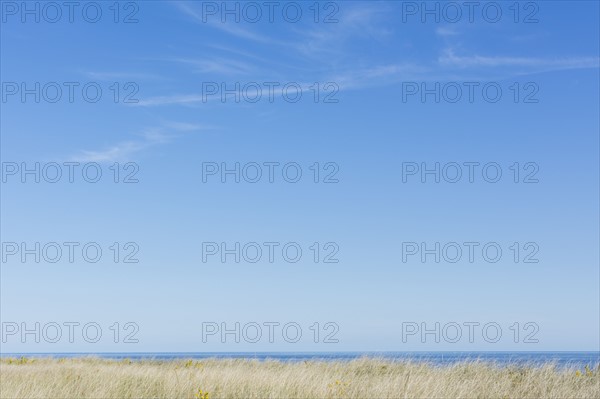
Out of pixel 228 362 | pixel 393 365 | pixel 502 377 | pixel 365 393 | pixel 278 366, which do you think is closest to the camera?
pixel 365 393

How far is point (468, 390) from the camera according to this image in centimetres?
1215

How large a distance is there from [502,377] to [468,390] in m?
Result: 2.03

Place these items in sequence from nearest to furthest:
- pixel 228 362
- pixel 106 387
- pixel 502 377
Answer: pixel 106 387
pixel 502 377
pixel 228 362

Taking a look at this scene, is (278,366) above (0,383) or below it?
below

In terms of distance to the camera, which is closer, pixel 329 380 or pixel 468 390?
pixel 468 390

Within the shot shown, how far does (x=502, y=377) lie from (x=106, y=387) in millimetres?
8539

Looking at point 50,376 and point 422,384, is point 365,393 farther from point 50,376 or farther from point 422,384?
point 50,376

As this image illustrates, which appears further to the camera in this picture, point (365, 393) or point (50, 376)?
point (50, 376)

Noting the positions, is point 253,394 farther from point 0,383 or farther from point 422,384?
point 0,383

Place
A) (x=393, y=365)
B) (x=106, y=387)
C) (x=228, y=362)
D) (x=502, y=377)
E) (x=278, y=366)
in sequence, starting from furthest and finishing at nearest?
1. (x=228, y=362)
2. (x=278, y=366)
3. (x=393, y=365)
4. (x=502, y=377)
5. (x=106, y=387)

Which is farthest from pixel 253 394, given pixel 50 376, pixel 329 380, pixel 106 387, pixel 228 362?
pixel 228 362

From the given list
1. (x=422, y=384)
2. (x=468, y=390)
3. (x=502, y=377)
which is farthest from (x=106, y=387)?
(x=502, y=377)

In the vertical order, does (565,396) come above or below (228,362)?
above

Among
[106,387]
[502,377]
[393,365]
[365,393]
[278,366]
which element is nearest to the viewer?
[365,393]
